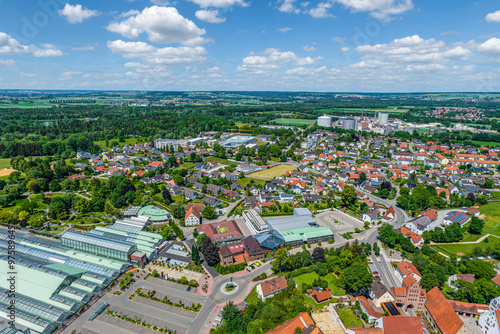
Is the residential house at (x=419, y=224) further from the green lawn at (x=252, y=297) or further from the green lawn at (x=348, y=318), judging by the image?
the green lawn at (x=252, y=297)

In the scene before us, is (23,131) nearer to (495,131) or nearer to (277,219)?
(277,219)

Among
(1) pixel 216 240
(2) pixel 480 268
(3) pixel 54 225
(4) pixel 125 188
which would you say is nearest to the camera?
(2) pixel 480 268

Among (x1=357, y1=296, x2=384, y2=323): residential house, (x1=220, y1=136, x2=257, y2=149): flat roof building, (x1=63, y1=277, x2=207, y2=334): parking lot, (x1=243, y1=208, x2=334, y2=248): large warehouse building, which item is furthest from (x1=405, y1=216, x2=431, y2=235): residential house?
(x1=220, y1=136, x2=257, y2=149): flat roof building

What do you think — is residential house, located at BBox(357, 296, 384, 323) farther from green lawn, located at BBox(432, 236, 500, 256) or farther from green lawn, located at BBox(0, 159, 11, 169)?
green lawn, located at BBox(0, 159, 11, 169)

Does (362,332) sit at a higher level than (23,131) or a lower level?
lower

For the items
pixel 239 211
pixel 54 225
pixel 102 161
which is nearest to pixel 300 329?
pixel 239 211

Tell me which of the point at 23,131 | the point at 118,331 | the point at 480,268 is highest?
the point at 23,131
